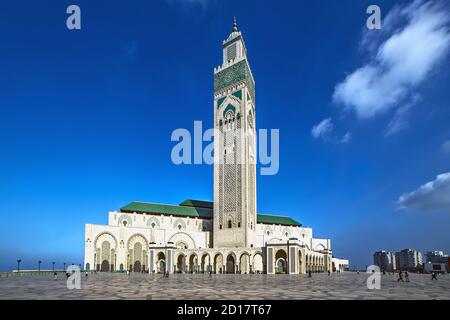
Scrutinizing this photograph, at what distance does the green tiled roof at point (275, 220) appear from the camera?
211 feet

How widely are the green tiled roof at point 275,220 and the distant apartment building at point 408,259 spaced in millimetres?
45236

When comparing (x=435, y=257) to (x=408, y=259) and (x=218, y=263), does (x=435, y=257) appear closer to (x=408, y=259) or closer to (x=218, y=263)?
(x=408, y=259)

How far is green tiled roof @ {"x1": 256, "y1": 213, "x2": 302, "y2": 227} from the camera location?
64.4 m

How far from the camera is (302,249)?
137ft

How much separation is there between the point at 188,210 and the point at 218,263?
12.7 metres

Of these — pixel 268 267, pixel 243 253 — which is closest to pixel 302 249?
pixel 268 267

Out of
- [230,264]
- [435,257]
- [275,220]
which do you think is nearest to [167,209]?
[230,264]

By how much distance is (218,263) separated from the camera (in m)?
48.5

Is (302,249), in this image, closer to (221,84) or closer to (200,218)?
(200,218)

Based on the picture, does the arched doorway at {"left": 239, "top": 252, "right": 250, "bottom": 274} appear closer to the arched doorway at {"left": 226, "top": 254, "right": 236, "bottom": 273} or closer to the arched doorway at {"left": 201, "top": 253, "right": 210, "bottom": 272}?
the arched doorway at {"left": 226, "top": 254, "right": 236, "bottom": 273}

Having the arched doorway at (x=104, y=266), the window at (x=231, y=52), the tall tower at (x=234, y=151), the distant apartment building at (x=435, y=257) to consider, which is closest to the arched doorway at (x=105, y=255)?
the arched doorway at (x=104, y=266)

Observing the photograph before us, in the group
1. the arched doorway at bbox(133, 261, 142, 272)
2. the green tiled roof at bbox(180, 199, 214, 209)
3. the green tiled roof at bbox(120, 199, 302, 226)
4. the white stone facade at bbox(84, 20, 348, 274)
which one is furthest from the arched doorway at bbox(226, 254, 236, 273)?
the green tiled roof at bbox(180, 199, 214, 209)
